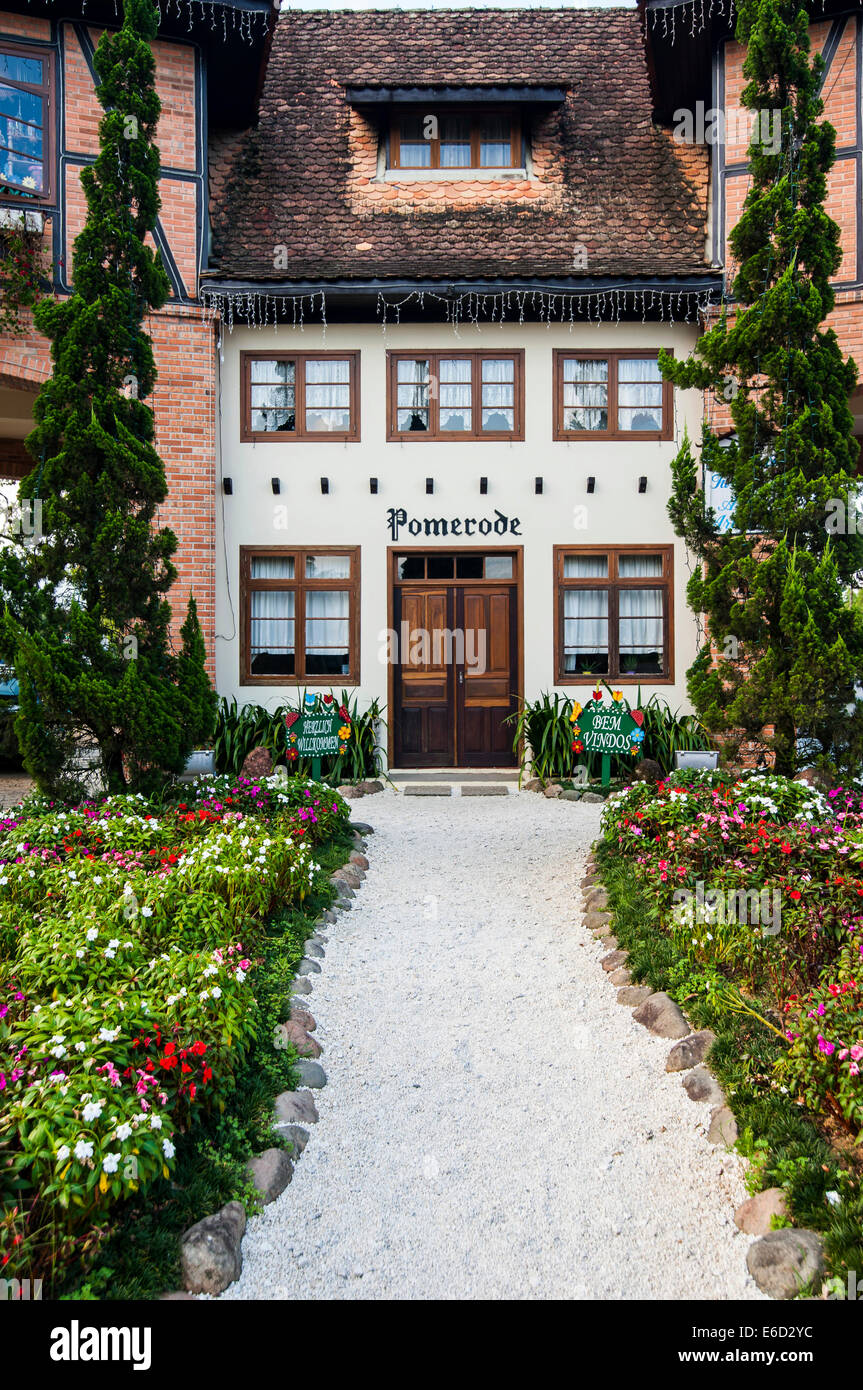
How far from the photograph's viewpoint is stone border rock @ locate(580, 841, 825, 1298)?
2.57 metres

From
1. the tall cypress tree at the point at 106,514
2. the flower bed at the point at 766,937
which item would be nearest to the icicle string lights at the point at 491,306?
the tall cypress tree at the point at 106,514

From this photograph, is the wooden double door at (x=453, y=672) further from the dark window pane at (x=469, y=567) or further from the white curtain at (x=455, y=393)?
the white curtain at (x=455, y=393)

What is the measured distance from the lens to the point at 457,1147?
3361 millimetres

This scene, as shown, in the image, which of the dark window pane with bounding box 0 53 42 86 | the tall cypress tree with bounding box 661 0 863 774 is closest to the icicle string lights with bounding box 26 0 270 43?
the dark window pane with bounding box 0 53 42 86

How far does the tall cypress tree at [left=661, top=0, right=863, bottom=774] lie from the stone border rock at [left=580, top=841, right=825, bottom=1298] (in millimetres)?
1878

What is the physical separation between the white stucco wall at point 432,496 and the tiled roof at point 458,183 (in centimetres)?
87

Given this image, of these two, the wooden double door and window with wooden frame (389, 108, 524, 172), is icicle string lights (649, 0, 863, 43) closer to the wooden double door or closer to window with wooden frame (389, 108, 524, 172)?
window with wooden frame (389, 108, 524, 172)

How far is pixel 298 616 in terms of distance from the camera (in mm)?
10742

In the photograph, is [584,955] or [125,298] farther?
[125,298]

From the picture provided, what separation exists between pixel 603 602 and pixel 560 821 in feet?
11.5

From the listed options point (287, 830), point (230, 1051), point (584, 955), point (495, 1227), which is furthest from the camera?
point (287, 830)

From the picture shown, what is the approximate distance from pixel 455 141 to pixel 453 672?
21.5ft
